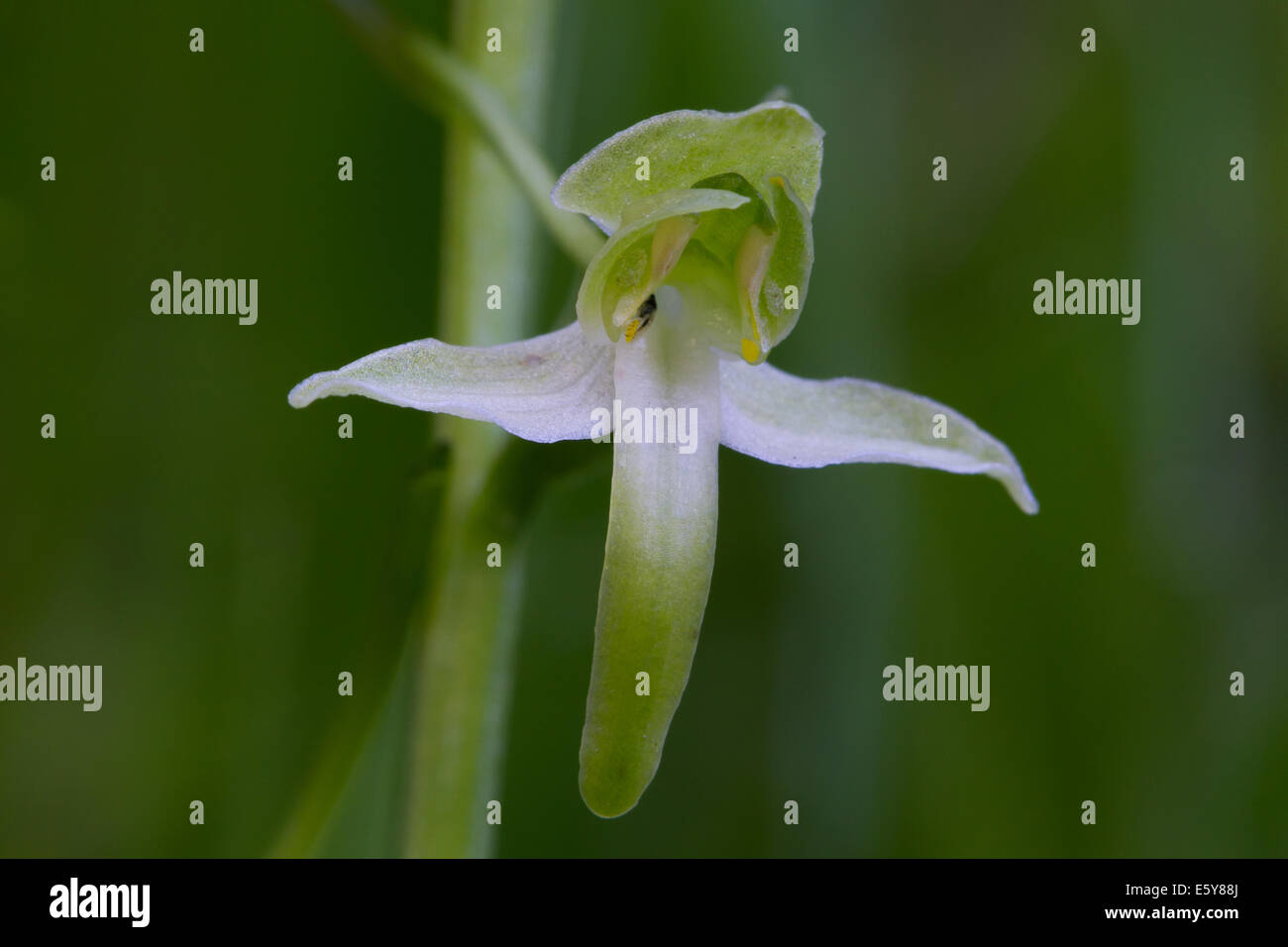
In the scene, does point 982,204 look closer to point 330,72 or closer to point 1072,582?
point 1072,582

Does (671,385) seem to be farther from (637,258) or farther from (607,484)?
(607,484)

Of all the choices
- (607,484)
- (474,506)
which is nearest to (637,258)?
(474,506)

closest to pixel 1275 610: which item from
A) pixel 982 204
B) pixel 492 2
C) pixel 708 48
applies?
pixel 982 204

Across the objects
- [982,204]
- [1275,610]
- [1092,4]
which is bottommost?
[1275,610]

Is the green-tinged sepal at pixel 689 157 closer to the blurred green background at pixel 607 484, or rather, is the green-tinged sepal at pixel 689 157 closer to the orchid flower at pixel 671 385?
the orchid flower at pixel 671 385

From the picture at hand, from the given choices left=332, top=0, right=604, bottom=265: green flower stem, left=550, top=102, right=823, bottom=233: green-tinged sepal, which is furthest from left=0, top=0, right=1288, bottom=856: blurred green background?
left=550, top=102, right=823, bottom=233: green-tinged sepal

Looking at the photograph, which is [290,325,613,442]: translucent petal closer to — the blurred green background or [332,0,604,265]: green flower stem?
[332,0,604,265]: green flower stem

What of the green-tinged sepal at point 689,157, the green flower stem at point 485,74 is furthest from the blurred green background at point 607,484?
the green-tinged sepal at point 689,157
